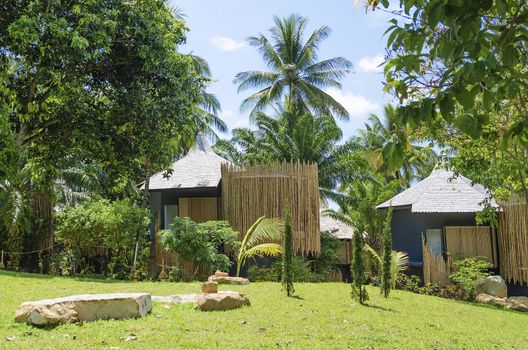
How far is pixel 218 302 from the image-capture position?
7922 mm

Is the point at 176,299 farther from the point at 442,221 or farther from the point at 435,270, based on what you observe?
the point at 442,221

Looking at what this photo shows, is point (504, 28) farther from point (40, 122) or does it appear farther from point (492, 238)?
point (492, 238)

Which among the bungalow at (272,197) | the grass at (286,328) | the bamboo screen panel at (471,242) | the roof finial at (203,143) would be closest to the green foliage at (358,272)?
the grass at (286,328)

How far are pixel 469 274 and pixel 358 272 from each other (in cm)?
666

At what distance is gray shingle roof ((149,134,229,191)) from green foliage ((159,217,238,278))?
2518 mm

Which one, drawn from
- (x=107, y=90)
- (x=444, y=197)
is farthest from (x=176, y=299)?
(x=444, y=197)

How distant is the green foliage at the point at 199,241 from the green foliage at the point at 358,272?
203 inches

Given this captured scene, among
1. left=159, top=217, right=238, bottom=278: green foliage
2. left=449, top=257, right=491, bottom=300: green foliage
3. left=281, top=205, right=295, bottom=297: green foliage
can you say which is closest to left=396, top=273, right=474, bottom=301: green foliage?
left=449, top=257, right=491, bottom=300: green foliage

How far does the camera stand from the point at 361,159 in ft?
72.8

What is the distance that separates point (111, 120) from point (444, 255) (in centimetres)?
1232

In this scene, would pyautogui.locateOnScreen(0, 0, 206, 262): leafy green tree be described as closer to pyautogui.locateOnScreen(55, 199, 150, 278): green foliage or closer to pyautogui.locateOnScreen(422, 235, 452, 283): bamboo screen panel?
pyautogui.locateOnScreen(55, 199, 150, 278): green foliage

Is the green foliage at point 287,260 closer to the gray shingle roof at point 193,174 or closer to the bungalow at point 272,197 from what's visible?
the bungalow at point 272,197

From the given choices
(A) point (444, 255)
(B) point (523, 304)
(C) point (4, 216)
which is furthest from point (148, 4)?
(A) point (444, 255)

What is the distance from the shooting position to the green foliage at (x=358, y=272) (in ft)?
30.8
